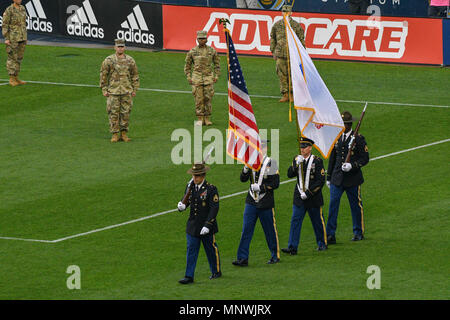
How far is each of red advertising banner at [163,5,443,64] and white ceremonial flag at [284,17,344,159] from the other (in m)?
16.1

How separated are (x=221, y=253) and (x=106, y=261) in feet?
6.69

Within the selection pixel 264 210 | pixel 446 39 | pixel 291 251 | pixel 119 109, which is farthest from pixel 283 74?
pixel 264 210

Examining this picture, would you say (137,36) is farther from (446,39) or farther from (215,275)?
(215,275)

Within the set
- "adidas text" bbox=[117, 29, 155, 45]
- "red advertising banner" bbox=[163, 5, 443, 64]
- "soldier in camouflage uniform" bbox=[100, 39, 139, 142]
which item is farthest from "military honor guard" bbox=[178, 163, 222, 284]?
"adidas text" bbox=[117, 29, 155, 45]

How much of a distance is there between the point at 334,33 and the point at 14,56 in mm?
10319

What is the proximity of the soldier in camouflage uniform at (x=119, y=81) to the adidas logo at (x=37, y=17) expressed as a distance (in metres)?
14.9

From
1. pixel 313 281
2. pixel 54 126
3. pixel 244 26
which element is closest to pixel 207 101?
pixel 54 126

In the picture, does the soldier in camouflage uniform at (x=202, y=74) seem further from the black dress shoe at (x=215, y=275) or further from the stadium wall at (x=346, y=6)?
the black dress shoe at (x=215, y=275)

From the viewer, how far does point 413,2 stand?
3938 centimetres

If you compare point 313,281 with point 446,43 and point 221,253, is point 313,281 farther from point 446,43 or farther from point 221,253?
point 446,43

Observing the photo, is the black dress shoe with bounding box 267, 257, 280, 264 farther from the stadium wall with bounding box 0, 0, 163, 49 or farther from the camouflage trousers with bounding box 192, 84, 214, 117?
the stadium wall with bounding box 0, 0, 163, 49

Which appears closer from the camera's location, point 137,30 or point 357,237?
point 357,237

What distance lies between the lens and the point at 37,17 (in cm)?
4116

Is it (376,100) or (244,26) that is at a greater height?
(244,26)
